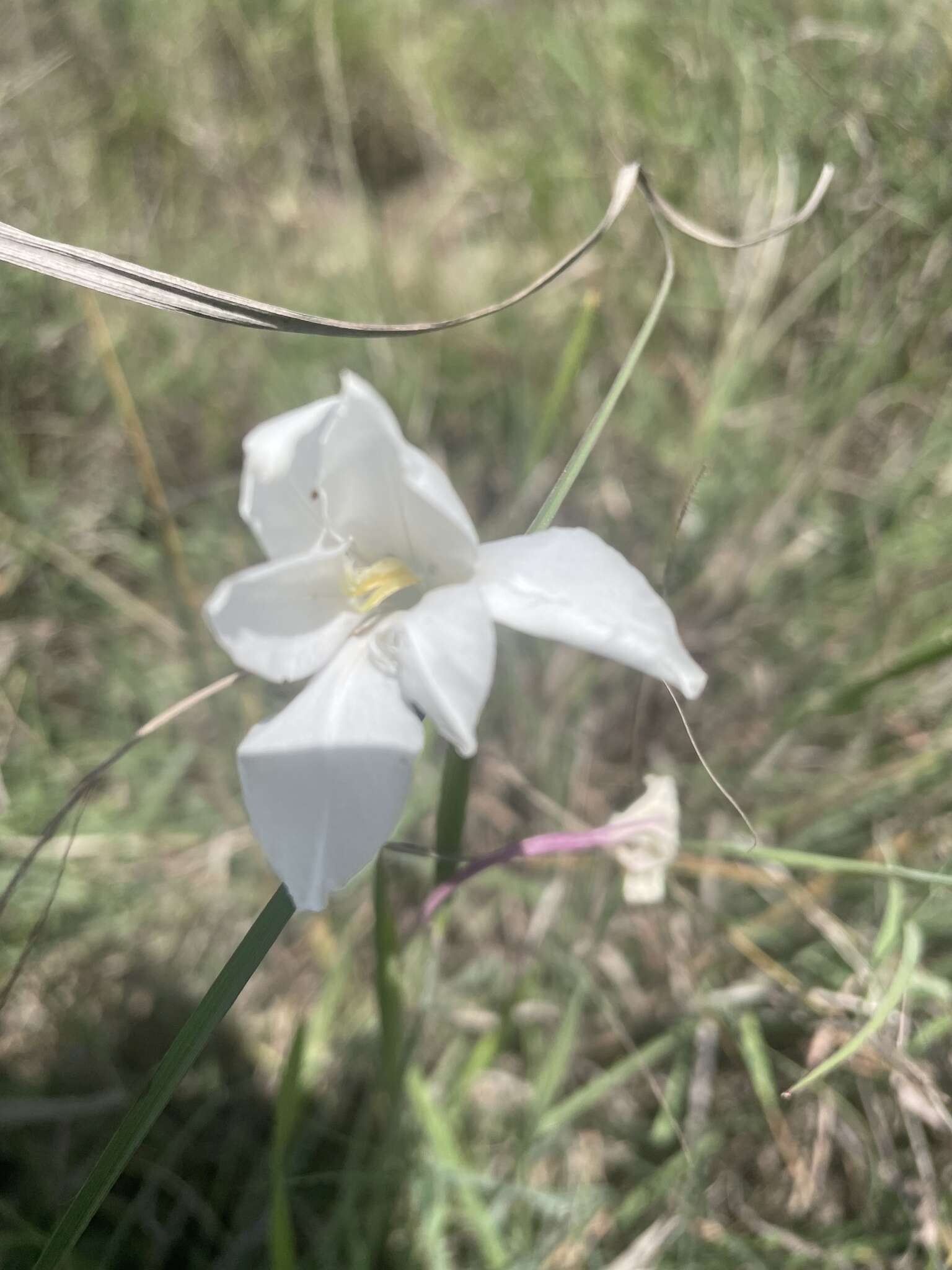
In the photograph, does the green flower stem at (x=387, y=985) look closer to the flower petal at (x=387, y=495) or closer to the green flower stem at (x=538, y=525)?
the green flower stem at (x=538, y=525)

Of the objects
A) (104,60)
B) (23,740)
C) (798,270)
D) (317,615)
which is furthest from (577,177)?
(23,740)

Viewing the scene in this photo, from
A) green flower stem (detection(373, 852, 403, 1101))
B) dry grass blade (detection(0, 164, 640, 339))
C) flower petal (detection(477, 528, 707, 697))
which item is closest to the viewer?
flower petal (detection(477, 528, 707, 697))

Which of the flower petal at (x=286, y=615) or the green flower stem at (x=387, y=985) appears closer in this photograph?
the flower petal at (x=286, y=615)

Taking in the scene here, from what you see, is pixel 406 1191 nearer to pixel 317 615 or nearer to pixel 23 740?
pixel 317 615

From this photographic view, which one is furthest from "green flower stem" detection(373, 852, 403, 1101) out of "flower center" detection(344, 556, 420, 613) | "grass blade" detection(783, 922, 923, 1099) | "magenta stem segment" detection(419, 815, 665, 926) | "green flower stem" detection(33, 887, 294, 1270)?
"grass blade" detection(783, 922, 923, 1099)

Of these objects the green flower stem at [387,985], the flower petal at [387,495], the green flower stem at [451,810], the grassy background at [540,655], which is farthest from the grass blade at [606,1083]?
the flower petal at [387,495]

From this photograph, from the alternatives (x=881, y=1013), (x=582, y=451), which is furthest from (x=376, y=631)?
(x=881, y=1013)

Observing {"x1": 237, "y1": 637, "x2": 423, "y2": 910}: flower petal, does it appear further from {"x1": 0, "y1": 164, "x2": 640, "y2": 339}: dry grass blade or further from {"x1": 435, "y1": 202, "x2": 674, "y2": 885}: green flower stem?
{"x1": 0, "y1": 164, "x2": 640, "y2": 339}: dry grass blade
